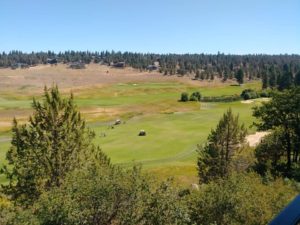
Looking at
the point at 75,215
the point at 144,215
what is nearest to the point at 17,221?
the point at 75,215

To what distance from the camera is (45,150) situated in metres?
25.5

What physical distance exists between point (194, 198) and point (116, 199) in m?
5.71

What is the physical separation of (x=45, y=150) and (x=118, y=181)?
7.95 metres

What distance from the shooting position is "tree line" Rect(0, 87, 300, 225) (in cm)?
1911

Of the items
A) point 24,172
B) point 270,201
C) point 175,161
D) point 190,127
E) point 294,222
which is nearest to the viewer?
point 294,222

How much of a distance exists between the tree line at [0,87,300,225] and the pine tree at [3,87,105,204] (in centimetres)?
6

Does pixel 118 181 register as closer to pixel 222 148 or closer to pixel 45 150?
pixel 45 150

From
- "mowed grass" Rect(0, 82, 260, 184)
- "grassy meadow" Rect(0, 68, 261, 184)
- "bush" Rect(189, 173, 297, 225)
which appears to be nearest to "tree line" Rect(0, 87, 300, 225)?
"bush" Rect(189, 173, 297, 225)

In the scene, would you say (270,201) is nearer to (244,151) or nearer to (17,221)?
(17,221)

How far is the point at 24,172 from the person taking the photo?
83.0 ft

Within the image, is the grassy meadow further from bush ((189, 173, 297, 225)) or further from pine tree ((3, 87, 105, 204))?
bush ((189, 173, 297, 225))

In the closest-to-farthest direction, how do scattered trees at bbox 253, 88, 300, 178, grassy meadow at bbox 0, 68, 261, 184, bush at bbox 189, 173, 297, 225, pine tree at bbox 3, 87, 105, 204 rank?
1. bush at bbox 189, 173, 297, 225
2. pine tree at bbox 3, 87, 105, 204
3. scattered trees at bbox 253, 88, 300, 178
4. grassy meadow at bbox 0, 68, 261, 184

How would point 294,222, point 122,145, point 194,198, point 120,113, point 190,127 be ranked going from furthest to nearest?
point 120,113 < point 190,127 < point 122,145 < point 194,198 < point 294,222

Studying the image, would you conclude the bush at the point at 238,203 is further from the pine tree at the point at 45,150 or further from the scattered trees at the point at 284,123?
the scattered trees at the point at 284,123
